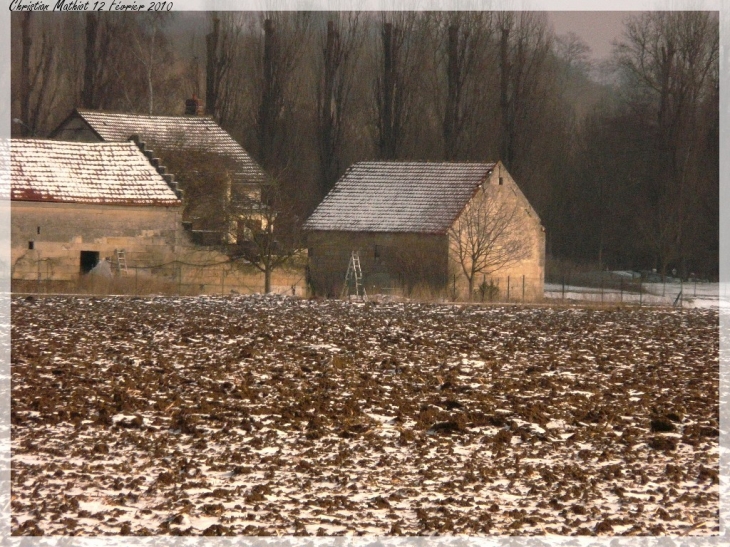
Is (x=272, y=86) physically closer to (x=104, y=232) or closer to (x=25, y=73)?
(x=25, y=73)

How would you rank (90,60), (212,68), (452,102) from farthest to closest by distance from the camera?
(212,68) → (90,60) → (452,102)

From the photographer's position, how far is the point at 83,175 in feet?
142

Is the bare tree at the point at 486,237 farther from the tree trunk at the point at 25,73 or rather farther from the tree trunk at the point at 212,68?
the tree trunk at the point at 25,73

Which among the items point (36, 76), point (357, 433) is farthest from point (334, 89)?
point (357, 433)

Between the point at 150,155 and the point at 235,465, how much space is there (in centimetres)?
3482

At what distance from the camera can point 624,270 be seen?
6222cm

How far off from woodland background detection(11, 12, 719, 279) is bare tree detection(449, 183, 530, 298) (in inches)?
416

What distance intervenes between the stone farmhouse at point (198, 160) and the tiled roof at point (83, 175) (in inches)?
48.6

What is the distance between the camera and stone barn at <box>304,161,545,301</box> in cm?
4369

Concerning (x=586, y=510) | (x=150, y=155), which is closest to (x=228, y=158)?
(x=150, y=155)

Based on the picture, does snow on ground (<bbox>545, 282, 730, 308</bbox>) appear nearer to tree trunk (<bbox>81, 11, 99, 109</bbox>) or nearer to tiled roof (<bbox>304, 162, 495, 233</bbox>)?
tiled roof (<bbox>304, 162, 495, 233</bbox>)

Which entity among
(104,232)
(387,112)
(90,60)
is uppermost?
(90,60)

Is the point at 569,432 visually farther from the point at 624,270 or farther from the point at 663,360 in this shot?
the point at 624,270

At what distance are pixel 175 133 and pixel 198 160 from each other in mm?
4614
